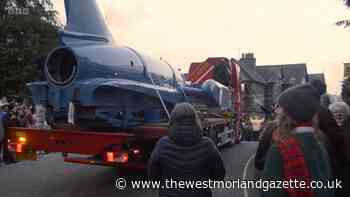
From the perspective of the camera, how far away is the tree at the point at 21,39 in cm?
2734

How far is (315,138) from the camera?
2668 mm

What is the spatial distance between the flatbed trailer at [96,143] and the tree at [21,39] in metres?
19.0

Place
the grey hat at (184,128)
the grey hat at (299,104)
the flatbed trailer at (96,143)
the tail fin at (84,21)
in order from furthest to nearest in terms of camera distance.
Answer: the tail fin at (84,21)
the flatbed trailer at (96,143)
the grey hat at (184,128)
the grey hat at (299,104)

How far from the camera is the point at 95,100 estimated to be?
7258mm

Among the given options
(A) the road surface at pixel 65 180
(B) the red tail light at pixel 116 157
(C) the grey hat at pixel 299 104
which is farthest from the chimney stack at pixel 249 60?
(C) the grey hat at pixel 299 104

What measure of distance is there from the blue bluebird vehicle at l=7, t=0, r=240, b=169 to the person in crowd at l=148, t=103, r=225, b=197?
3.64 meters

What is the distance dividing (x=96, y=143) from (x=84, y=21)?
238 cm

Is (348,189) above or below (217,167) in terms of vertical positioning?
below

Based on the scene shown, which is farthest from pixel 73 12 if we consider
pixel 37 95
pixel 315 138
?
pixel 315 138

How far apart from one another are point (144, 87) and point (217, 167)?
456cm

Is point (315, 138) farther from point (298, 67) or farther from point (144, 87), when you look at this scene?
point (298, 67)

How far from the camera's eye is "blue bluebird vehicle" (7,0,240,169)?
7199mm

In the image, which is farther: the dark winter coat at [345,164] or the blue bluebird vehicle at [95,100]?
the blue bluebird vehicle at [95,100]

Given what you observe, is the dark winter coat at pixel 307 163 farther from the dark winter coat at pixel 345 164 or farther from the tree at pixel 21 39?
the tree at pixel 21 39
